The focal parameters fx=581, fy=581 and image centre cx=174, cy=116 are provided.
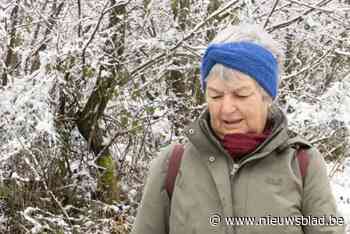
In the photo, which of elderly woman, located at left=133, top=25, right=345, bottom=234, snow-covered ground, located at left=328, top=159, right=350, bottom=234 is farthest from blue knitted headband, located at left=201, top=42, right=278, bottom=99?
snow-covered ground, located at left=328, top=159, right=350, bottom=234

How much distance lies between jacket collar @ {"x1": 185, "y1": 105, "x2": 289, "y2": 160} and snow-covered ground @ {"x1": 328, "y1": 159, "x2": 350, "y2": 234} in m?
2.57

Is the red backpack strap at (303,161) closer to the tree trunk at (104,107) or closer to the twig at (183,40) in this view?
the twig at (183,40)

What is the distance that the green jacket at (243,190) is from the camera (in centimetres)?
182

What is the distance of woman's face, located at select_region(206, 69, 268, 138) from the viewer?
74.4 inches

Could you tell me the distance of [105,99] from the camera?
515cm

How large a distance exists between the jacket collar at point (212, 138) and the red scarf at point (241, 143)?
0.02m

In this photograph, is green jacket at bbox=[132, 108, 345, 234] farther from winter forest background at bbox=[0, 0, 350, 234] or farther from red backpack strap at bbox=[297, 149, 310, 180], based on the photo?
winter forest background at bbox=[0, 0, 350, 234]

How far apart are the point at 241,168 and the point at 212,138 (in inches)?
5.4

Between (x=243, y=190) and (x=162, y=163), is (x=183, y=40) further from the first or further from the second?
(x=243, y=190)

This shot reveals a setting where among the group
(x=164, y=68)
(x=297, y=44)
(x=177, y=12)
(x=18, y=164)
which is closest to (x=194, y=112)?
(x=164, y=68)

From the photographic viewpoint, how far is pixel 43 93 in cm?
467

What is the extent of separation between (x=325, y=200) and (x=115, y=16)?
3660mm

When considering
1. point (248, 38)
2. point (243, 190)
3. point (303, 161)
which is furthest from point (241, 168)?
point (248, 38)

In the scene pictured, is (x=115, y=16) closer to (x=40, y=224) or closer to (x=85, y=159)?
(x=85, y=159)
